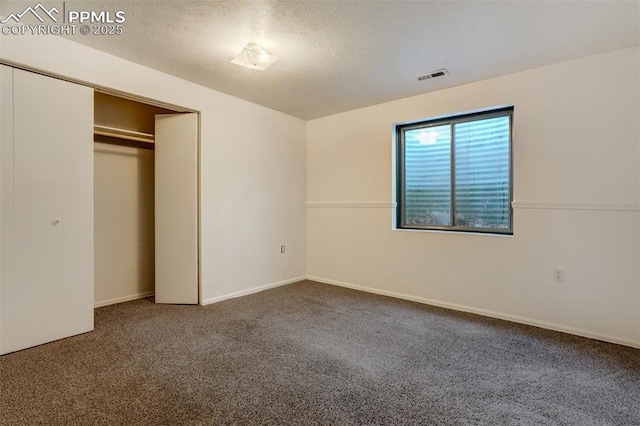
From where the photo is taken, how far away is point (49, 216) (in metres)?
2.49

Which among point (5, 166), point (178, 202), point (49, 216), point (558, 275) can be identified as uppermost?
point (5, 166)

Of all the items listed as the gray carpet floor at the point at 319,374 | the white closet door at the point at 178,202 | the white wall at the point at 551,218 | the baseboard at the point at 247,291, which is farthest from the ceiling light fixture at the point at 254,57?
the baseboard at the point at 247,291

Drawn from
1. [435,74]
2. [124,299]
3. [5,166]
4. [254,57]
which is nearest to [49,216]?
[5,166]

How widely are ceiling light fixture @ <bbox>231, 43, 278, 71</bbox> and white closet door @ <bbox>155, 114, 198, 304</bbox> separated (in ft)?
3.97

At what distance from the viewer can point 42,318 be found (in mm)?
2451

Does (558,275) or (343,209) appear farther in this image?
(343,209)

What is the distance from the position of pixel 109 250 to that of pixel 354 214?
298 cm

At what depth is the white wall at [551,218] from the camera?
2.56 meters

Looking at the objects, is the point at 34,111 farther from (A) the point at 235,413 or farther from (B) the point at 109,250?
(A) the point at 235,413

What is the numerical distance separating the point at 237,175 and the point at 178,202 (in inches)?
29.7

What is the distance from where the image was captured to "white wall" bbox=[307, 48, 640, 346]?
256 cm

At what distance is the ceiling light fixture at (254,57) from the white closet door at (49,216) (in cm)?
136

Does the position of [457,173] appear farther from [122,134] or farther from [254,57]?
[122,134]

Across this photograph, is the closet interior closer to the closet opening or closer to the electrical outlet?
the closet opening
